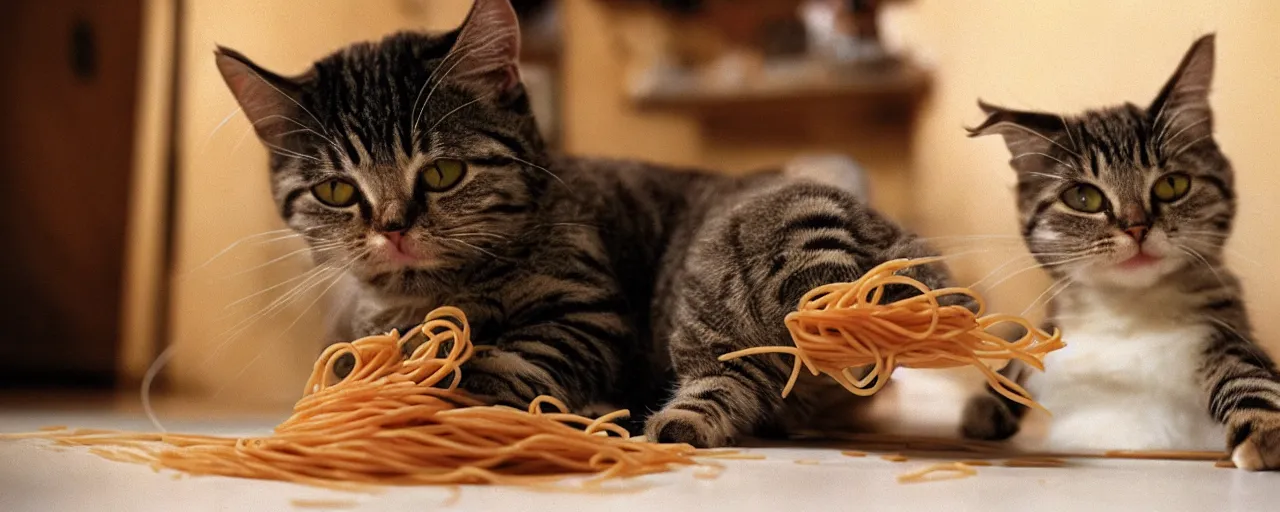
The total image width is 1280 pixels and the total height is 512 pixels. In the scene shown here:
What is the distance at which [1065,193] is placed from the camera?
1399 millimetres

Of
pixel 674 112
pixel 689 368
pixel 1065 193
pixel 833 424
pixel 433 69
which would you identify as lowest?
pixel 833 424

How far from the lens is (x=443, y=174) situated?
4.47ft

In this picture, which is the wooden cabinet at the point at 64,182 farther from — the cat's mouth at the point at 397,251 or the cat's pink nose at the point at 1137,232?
the cat's pink nose at the point at 1137,232

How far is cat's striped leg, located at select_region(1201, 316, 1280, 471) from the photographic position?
3.67 ft

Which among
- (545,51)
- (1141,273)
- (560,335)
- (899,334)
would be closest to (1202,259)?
(1141,273)

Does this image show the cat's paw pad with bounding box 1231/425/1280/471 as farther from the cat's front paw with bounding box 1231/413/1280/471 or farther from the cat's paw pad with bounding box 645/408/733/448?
the cat's paw pad with bounding box 645/408/733/448

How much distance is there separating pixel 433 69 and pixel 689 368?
594 millimetres

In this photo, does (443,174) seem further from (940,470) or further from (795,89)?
(795,89)

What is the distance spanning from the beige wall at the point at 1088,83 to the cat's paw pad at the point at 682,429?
66 cm

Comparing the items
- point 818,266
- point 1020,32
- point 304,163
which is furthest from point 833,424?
point 1020,32

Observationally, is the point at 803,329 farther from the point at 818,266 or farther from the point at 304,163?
the point at 304,163

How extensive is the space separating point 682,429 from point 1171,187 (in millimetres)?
790

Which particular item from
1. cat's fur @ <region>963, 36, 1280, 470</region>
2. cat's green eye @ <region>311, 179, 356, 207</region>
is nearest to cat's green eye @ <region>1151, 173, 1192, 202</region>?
cat's fur @ <region>963, 36, 1280, 470</region>

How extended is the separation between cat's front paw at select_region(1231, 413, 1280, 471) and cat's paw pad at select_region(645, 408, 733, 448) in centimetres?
64
